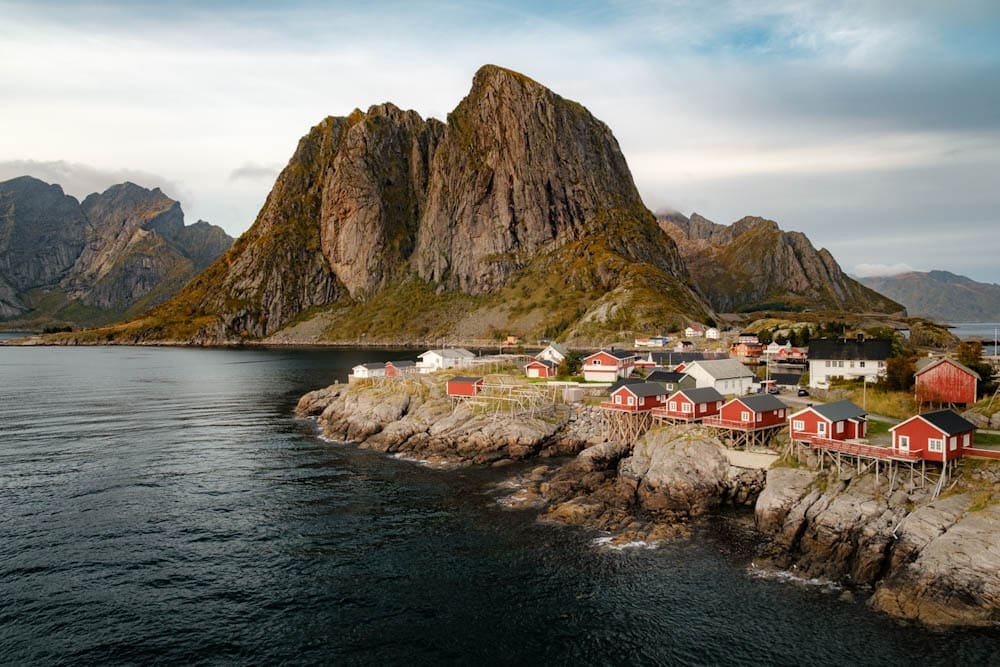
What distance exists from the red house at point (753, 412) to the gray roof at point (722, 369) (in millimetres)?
17818

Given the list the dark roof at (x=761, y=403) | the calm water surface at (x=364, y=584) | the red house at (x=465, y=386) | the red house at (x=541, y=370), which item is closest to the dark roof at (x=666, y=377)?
the dark roof at (x=761, y=403)

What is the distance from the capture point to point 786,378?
87.8 m

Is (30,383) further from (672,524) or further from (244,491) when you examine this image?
(672,524)

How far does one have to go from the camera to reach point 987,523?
34.2m

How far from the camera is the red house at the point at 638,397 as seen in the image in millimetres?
62719

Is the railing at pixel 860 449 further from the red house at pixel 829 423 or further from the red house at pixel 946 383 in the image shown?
the red house at pixel 946 383

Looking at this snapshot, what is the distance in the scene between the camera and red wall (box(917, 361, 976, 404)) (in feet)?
187

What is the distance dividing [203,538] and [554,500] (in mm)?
26581

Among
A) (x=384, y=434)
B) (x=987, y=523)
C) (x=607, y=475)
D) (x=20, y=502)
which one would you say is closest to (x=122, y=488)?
(x=20, y=502)

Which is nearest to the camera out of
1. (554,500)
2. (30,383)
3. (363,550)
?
(363,550)

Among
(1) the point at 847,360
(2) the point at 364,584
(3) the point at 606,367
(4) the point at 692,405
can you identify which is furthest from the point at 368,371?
(1) the point at 847,360

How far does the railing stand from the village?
0.07 m

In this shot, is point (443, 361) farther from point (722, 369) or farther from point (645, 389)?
point (645, 389)

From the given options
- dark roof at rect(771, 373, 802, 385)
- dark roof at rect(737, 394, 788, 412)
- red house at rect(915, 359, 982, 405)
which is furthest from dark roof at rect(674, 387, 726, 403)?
dark roof at rect(771, 373, 802, 385)
